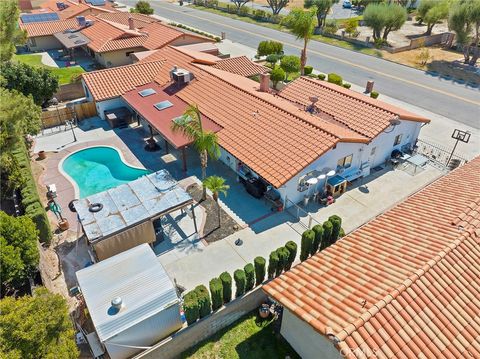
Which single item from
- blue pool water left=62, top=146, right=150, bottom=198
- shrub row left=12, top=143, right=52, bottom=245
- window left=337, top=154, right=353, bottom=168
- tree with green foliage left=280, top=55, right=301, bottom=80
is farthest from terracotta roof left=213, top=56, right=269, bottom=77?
shrub row left=12, top=143, right=52, bottom=245

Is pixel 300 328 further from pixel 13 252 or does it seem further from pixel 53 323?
pixel 13 252

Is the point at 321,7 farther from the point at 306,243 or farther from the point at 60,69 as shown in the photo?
the point at 306,243

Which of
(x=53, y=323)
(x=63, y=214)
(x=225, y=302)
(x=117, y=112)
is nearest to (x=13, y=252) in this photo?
(x=53, y=323)

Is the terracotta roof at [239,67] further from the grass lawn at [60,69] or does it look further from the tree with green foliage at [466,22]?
the tree with green foliage at [466,22]

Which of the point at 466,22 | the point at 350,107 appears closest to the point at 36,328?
the point at 350,107

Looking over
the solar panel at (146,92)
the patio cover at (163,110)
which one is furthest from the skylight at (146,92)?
the patio cover at (163,110)
